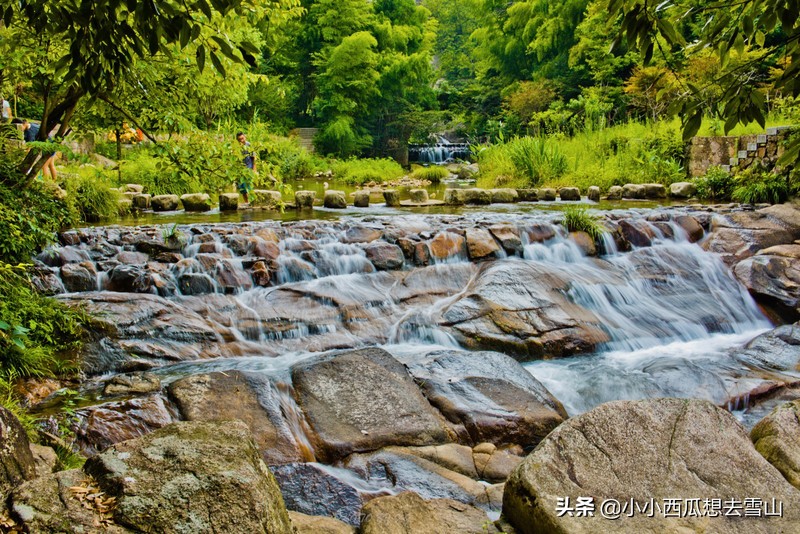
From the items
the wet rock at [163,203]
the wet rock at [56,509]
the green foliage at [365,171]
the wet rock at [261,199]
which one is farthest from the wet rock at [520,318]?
the green foliage at [365,171]

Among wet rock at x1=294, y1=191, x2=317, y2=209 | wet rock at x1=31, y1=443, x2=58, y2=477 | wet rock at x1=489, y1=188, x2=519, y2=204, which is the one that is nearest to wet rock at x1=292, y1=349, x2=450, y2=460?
wet rock at x1=31, y1=443, x2=58, y2=477

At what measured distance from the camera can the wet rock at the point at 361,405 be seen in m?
3.45

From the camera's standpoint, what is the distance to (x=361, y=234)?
23.9 ft

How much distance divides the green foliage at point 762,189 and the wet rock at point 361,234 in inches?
278

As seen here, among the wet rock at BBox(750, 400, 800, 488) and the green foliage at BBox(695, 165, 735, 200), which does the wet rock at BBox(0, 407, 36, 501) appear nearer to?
the wet rock at BBox(750, 400, 800, 488)

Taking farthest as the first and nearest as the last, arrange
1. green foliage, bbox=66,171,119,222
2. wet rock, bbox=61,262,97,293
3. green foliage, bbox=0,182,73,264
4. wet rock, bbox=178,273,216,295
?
green foliage, bbox=66,171,119,222 < wet rock, bbox=178,273,216,295 < wet rock, bbox=61,262,97,293 < green foliage, bbox=0,182,73,264

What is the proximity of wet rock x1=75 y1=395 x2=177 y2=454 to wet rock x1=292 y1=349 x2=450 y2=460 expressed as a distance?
0.88 meters

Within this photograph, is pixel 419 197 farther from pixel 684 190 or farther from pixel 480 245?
pixel 684 190

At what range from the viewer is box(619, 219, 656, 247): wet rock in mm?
7438

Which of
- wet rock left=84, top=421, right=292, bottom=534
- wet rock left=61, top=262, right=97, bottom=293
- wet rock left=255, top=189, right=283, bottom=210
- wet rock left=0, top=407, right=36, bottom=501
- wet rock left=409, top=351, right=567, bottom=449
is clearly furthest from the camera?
wet rock left=255, top=189, right=283, bottom=210

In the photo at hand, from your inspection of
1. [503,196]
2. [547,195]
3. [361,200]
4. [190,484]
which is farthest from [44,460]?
[547,195]

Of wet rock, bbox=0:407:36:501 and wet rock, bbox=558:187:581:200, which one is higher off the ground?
wet rock, bbox=0:407:36:501

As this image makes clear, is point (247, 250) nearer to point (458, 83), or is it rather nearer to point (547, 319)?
point (547, 319)

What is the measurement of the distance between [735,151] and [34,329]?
1291cm
